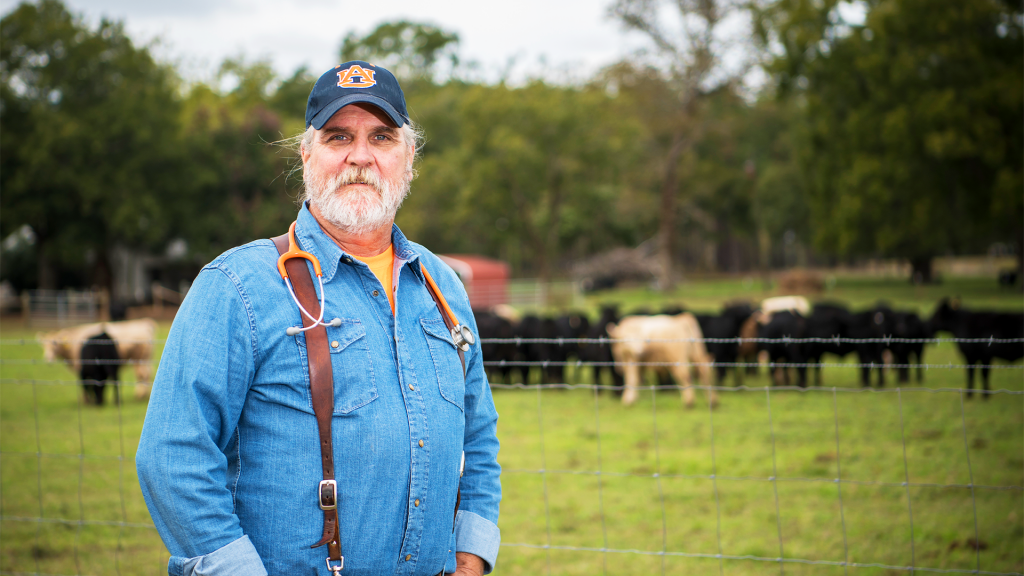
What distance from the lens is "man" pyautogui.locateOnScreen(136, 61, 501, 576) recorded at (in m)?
1.63

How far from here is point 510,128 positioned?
1196 inches

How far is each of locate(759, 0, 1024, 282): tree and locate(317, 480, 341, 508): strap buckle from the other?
2716 cm

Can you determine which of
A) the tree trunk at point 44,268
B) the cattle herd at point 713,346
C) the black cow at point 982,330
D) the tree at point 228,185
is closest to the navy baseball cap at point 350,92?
the cattle herd at point 713,346

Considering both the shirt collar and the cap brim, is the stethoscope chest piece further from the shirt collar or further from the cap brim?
the cap brim

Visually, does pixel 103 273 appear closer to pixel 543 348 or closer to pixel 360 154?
pixel 543 348

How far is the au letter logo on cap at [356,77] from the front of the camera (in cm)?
194

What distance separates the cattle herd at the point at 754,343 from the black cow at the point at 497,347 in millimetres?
19

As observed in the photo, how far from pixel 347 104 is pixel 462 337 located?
2.26 ft

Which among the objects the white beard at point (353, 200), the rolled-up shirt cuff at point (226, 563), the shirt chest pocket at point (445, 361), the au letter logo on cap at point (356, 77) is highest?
the au letter logo on cap at point (356, 77)

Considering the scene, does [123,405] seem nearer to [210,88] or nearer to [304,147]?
[304,147]

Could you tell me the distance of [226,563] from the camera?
1619 millimetres

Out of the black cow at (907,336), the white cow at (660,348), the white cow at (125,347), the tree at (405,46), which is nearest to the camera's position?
the white cow at (660,348)

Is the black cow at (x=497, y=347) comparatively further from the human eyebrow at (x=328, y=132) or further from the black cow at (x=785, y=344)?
the human eyebrow at (x=328, y=132)

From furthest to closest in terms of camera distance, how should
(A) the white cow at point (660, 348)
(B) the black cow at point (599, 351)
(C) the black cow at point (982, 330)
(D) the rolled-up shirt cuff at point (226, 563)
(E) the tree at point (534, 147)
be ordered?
1. (E) the tree at point (534, 147)
2. (B) the black cow at point (599, 351)
3. (A) the white cow at point (660, 348)
4. (C) the black cow at point (982, 330)
5. (D) the rolled-up shirt cuff at point (226, 563)
